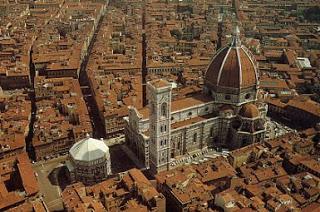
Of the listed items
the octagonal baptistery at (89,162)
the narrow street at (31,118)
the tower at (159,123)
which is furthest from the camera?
the narrow street at (31,118)

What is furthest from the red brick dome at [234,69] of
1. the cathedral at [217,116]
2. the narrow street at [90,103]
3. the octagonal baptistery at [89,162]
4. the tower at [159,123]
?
the octagonal baptistery at [89,162]

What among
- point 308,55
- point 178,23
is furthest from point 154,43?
point 308,55

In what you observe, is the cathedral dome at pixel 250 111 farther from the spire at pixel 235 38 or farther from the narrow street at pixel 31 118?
the narrow street at pixel 31 118

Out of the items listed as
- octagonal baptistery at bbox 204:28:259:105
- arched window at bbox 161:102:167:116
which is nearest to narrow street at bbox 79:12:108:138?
arched window at bbox 161:102:167:116

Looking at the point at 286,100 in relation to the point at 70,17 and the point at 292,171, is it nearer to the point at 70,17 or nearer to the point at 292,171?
the point at 292,171

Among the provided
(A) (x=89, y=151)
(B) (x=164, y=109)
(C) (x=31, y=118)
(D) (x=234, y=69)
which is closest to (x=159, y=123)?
(B) (x=164, y=109)

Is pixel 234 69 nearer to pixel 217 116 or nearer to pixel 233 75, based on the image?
pixel 233 75

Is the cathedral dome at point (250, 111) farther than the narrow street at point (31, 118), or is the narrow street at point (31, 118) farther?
the narrow street at point (31, 118)

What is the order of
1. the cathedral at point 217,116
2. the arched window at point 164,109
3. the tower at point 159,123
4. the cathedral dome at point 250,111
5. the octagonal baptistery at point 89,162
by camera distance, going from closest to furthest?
the tower at point 159,123, the arched window at point 164,109, the octagonal baptistery at point 89,162, the cathedral at point 217,116, the cathedral dome at point 250,111
